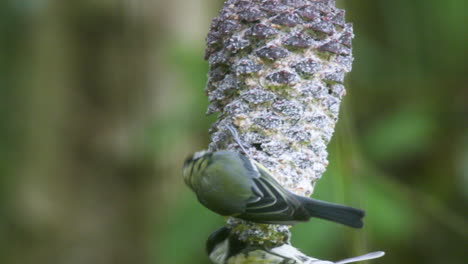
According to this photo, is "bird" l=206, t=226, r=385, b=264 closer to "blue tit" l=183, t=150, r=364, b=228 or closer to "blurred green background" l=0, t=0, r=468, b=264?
"blue tit" l=183, t=150, r=364, b=228

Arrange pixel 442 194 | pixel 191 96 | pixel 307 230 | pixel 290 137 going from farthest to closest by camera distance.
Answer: pixel 442 194
pixel 191 96
pixel 307 230
pixel 290 137

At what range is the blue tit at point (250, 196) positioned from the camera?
1.09 meters

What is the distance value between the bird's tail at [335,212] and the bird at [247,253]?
61mm

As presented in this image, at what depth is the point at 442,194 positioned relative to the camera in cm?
278

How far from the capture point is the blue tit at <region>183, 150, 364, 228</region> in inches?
42.9

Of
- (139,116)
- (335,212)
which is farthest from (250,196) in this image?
(139,116)

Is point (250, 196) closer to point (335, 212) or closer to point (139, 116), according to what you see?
point (335, 212)

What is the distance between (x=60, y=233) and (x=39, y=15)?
103 centimetres

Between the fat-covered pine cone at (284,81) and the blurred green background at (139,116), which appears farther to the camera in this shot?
the blurred green background at (139,116)

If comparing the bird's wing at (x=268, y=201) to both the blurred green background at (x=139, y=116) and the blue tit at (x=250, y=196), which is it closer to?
the blue tit at (x=250, y=196)

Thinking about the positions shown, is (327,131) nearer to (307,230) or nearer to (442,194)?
(307,230)

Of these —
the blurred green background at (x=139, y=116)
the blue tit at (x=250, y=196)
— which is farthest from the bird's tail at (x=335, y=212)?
the blurred green background at (x=139, y=116)

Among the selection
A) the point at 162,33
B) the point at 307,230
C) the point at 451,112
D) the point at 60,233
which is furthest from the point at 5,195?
the point at 451,112

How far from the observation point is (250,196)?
1146mm
